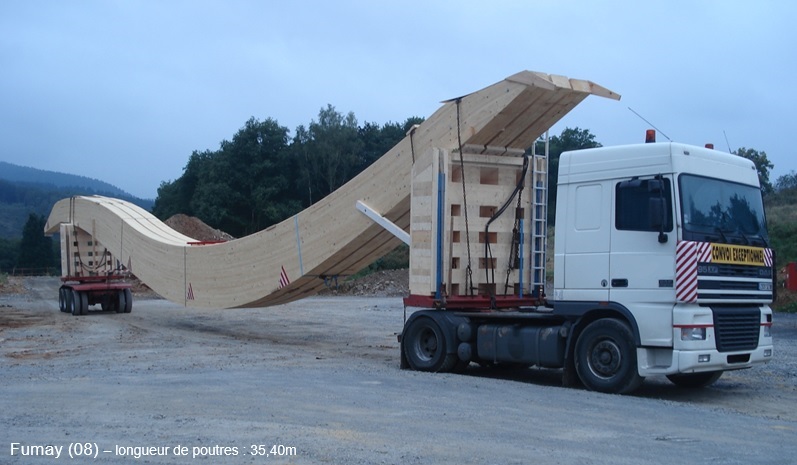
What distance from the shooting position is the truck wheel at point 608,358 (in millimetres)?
10047

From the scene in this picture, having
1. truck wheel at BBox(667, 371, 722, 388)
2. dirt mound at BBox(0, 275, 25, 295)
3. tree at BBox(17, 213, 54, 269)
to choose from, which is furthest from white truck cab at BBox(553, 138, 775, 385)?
tree at BBox(17, 213, 54, 269)

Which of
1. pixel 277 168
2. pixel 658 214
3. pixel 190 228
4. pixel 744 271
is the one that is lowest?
pixel 744 271

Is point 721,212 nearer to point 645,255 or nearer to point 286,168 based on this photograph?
point 645,255

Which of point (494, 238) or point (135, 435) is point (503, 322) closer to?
point (494, 238)

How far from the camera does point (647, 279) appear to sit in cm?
998

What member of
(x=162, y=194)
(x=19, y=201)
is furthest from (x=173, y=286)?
(x=19, y=201)

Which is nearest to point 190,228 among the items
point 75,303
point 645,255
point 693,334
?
point 75,303

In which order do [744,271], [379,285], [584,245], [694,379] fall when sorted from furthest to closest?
[379,285] → [694,379] → [584,245] → [744,271]

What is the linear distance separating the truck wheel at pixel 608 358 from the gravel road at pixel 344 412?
9.4 inches

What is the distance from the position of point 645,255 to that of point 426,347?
401 cm

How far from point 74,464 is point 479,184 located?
317 inches

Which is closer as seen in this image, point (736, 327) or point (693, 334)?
point (693, 334)

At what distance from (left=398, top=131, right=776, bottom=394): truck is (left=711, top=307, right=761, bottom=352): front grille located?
0.05 feet

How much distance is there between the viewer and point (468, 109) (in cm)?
1246
